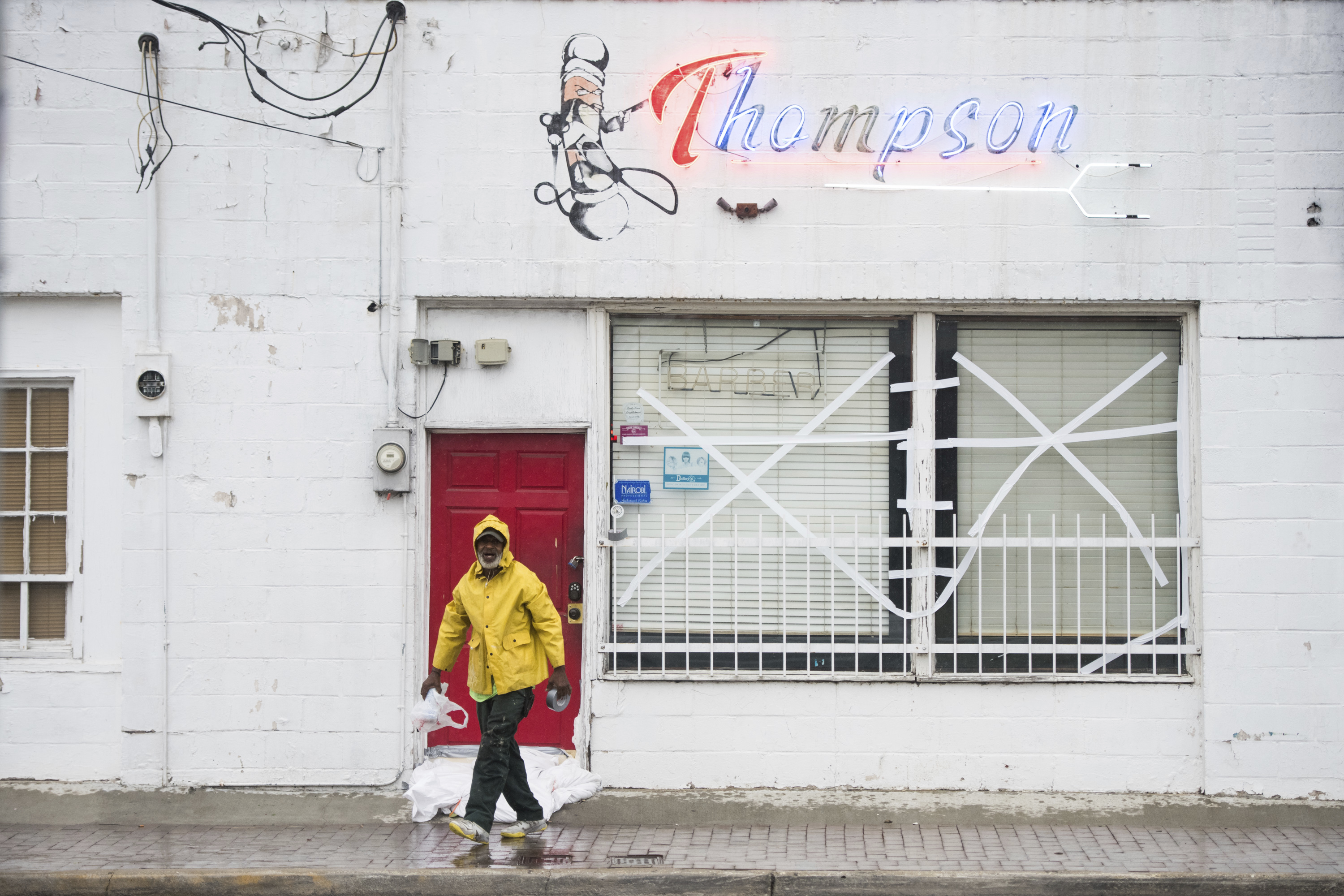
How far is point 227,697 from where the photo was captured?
22.0ft

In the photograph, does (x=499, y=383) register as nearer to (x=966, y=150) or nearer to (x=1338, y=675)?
(x=966, y=150)

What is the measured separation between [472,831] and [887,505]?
10.2 ft

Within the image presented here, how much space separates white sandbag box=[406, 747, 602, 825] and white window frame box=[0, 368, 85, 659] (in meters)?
2.31

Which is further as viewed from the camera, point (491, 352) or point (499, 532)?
point (491, 352)

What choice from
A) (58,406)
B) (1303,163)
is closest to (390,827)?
(58,406)

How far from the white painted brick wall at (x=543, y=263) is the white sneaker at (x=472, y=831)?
974 mm

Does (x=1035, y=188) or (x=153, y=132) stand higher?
(x=153, y=132)

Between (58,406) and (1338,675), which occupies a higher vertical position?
(58,406)

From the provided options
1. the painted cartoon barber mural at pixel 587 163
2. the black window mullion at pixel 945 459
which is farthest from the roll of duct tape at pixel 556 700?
the painted cartoon barber mural at pixel 587 163

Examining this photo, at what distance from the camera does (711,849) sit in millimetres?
5934

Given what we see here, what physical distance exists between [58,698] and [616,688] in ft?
11.1

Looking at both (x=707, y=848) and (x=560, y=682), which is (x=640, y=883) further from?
(x=560, y=682)

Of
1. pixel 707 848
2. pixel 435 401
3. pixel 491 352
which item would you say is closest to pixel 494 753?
pixel 707 848

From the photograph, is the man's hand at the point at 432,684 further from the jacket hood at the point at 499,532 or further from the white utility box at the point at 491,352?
the white utility box at the point at 491,352
